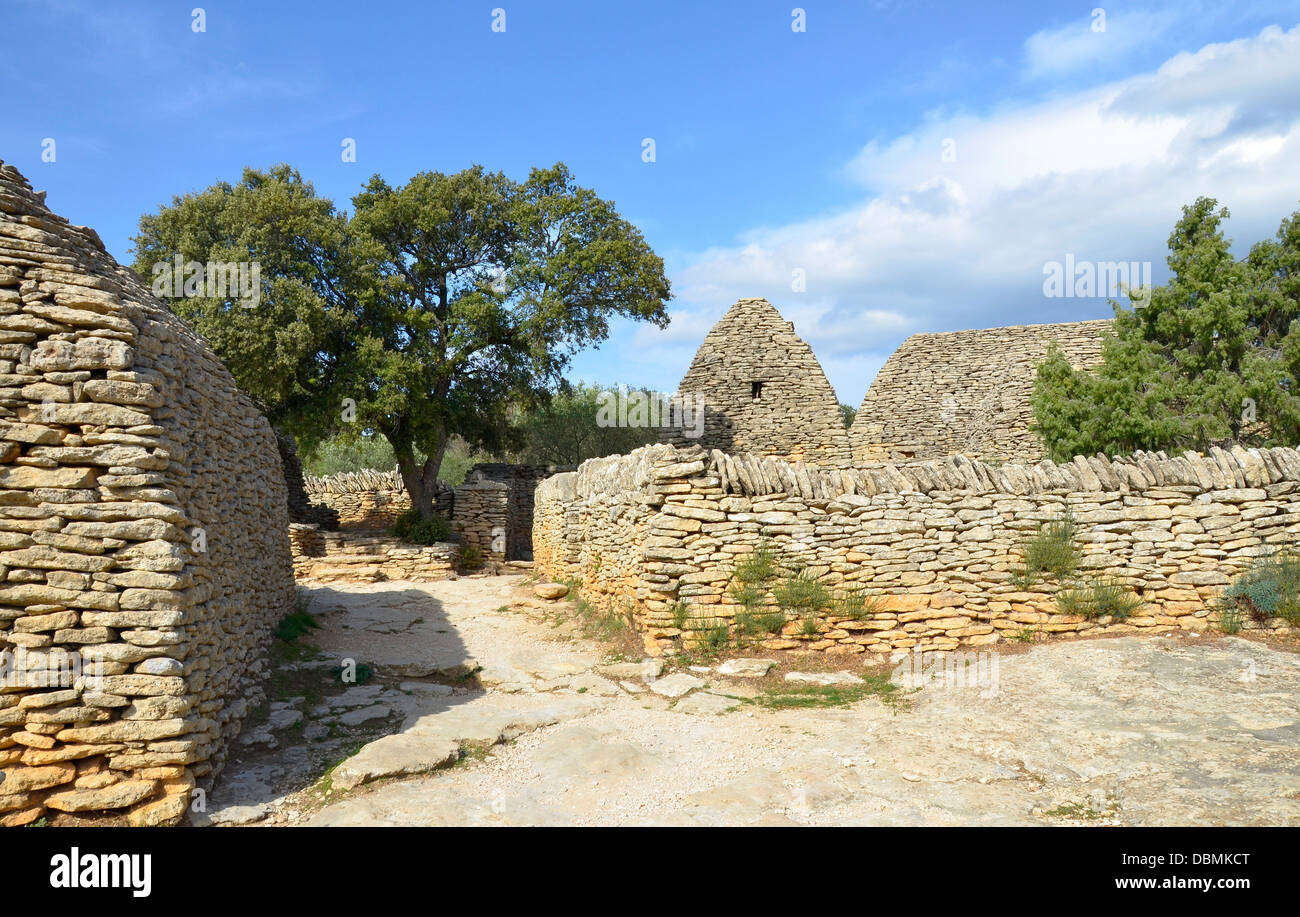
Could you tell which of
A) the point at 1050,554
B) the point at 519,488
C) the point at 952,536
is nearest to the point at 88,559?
the point at 952,536

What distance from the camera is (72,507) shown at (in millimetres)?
4730

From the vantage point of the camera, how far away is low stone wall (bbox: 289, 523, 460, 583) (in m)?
17.0

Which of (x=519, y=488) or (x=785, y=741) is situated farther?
(x=519, y=488)

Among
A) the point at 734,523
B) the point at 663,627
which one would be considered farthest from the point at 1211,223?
the point at 663,627

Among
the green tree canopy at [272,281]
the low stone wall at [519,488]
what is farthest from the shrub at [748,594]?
the low stone wall at [519,488]

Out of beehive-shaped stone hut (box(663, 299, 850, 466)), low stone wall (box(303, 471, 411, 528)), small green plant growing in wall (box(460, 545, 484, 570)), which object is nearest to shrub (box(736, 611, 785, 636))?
beehive-shaped stone hut (box(663, 299, 850, 466))

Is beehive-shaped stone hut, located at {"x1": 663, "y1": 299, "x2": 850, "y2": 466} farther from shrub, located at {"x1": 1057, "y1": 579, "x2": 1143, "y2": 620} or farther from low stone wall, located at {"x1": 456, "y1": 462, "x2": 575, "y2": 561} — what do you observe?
shrub, located at {"x1": 1057, "y1": 579, "x2": 1143, "y2": 620}

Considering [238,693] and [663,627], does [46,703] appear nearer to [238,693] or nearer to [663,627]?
[238,693]

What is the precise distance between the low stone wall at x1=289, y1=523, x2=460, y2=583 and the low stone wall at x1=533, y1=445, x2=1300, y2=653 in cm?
1069

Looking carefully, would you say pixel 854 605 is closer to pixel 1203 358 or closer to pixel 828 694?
pixel 828 694

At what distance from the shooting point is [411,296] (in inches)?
878

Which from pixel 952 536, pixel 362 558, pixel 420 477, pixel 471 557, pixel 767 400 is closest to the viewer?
pixel 952 536

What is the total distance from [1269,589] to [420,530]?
687 inches

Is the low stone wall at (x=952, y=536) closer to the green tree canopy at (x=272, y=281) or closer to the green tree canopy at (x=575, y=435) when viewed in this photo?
the green tree canopy at (x=272, y=281)
